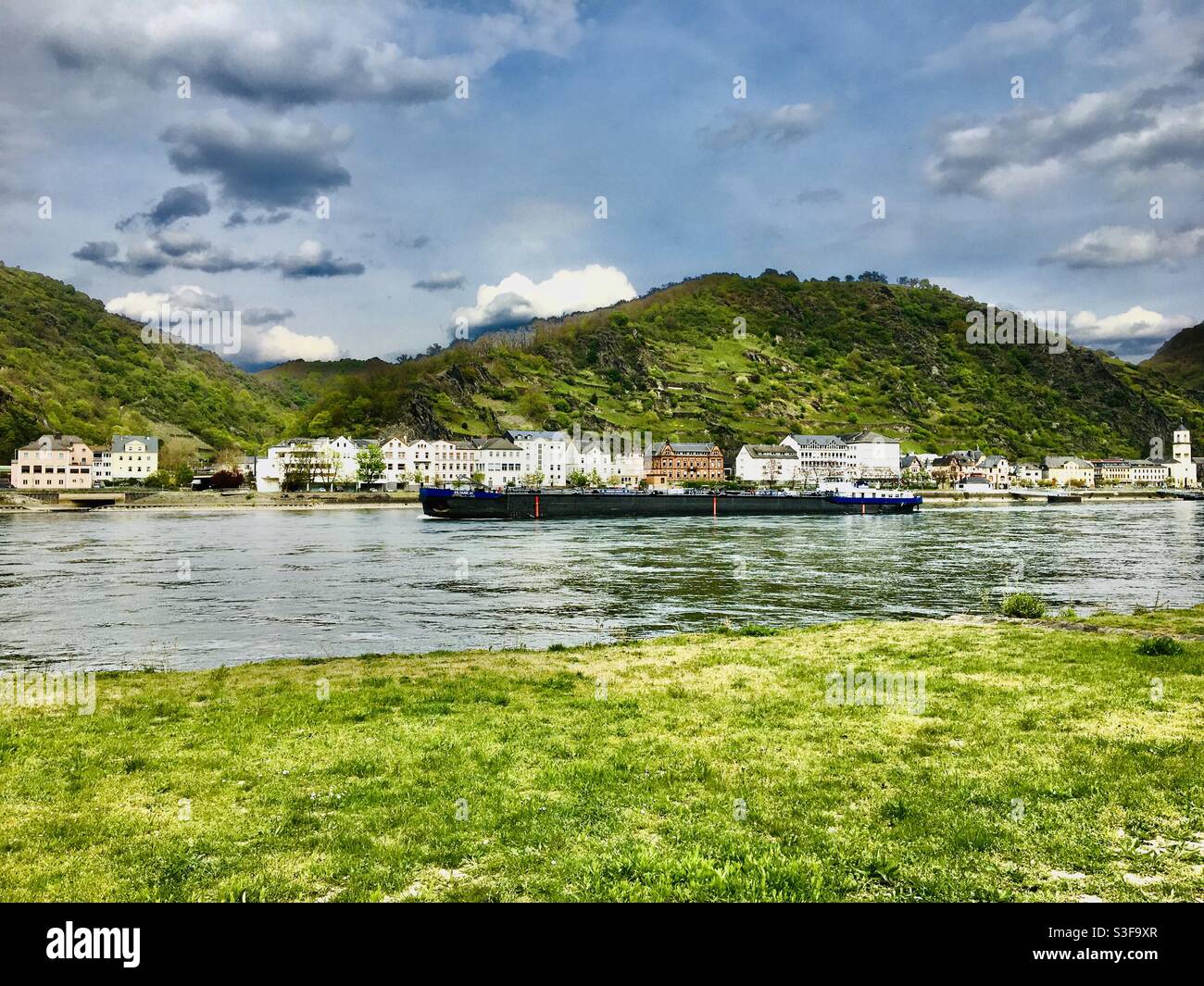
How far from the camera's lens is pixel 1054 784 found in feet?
26.8

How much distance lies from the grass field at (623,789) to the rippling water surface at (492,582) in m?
10.1

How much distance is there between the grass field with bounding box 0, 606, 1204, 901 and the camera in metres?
6.22

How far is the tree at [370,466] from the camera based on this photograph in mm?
169875

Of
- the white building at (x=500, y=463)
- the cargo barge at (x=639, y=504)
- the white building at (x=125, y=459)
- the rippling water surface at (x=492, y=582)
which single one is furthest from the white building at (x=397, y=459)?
the rippling water surface at (x=492, y=582)

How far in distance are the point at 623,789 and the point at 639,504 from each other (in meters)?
99.1

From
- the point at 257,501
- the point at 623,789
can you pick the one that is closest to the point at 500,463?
the point at 257,501

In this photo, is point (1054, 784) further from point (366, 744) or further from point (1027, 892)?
point (366, 744)

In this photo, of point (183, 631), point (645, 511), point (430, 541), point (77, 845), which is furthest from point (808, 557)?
point (645, 511)

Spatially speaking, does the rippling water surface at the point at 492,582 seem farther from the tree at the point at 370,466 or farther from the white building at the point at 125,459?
the white building at the point at 125,459

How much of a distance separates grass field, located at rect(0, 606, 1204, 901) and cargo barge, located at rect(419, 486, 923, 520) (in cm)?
8670

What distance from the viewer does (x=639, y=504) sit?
352 ft

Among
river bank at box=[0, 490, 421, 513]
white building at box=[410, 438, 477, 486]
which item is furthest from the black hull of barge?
white building at box=[410, 438, 477, 486]

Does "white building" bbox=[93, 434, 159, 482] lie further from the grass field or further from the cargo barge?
the grass field

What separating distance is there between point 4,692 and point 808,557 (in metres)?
43.5
